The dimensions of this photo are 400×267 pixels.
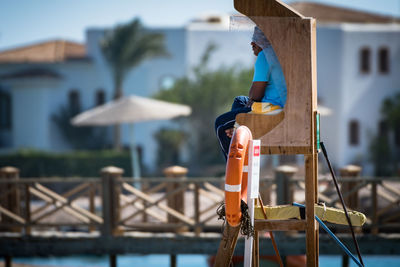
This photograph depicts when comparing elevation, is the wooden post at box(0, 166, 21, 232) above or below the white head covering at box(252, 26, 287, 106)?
below

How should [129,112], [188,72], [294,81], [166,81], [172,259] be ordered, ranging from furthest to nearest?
[166,81], [188,72], [129,112], [172,259], [294,81]

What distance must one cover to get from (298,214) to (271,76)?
98 cm

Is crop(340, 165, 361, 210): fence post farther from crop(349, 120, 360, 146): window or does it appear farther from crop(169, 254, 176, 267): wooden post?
crop(349, 120, 360, 146): window

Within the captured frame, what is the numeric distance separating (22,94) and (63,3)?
6072mm

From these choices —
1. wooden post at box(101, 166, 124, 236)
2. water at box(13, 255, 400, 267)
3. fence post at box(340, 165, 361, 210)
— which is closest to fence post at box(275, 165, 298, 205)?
fence post at box(340, 165, 361, 210)

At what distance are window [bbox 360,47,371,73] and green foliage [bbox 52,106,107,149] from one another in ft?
47.1

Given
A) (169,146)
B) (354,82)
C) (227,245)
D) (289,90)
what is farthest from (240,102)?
(354,82)

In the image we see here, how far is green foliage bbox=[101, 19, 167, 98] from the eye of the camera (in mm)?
28453

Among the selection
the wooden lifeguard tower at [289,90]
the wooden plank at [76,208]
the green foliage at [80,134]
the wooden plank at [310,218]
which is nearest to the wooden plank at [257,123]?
the wooden lifeguard tower at [289,90]

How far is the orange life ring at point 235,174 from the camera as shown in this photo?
3488mm

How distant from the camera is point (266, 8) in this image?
3660 mm

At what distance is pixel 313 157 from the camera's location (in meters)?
3.74

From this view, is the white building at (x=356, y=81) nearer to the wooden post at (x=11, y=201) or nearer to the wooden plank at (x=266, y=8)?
the wooden post at (x=11, y=201)

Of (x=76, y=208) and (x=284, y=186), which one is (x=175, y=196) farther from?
(x=284, y=186)
